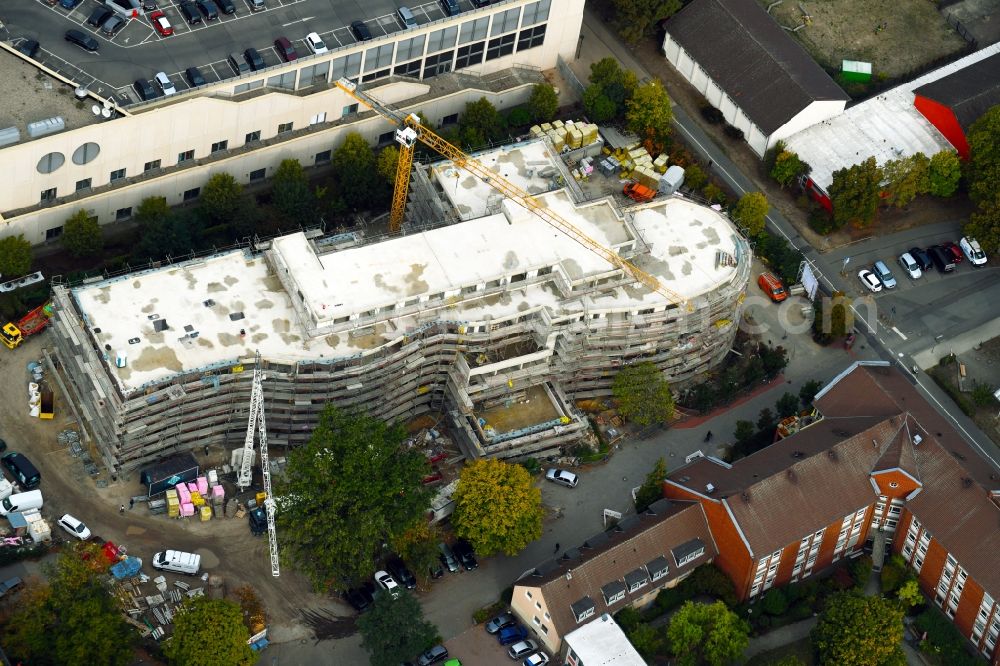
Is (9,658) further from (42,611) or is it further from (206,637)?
(206,637)

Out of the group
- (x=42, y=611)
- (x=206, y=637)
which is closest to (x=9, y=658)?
(x=42, y=611)

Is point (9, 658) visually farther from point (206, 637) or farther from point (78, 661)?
point (206, 637)
